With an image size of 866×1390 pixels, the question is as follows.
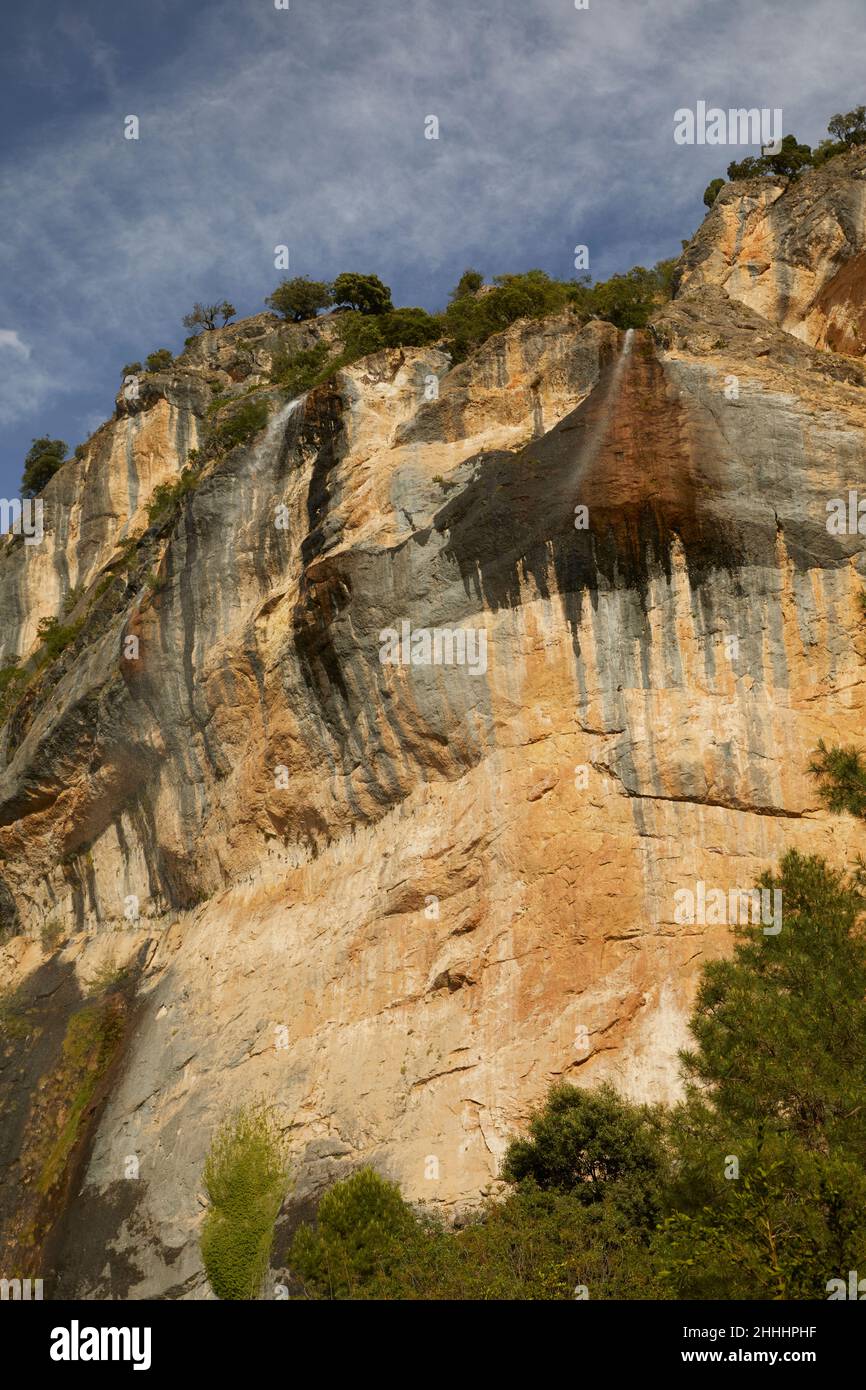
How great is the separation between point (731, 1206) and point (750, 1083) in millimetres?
1556

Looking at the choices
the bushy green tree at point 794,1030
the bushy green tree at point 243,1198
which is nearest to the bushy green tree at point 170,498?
the bushy green tree at point 243,1198

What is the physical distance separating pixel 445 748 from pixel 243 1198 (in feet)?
26.7

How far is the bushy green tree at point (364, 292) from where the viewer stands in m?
42.5

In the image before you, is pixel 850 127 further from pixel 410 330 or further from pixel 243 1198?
pixel 243 1198

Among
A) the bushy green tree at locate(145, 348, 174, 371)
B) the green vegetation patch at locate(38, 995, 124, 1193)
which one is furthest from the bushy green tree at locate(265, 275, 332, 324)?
the green vegetation patch at locate(38, 995, 124, 1193)

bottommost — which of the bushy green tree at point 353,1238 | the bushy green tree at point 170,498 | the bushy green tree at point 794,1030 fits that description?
the bushy green tree at point 353,1238

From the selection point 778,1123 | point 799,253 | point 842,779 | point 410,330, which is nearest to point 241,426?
point 410,330

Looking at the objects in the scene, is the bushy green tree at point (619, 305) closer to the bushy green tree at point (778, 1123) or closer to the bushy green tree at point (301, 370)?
the bushy green tree at point (301, 370)

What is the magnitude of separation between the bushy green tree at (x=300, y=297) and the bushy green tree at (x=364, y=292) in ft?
25.9

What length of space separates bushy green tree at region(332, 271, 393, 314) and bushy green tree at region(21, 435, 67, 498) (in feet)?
60.5

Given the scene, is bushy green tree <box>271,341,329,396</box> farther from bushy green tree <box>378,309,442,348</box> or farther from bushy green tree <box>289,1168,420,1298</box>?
bushy green tree <box>289,1168,420,1298</box>

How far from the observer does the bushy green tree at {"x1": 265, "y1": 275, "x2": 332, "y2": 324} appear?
1993 inches

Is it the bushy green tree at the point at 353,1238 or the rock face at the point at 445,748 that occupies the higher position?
the rock face at the point at 445,748

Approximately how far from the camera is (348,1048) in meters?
19.3
